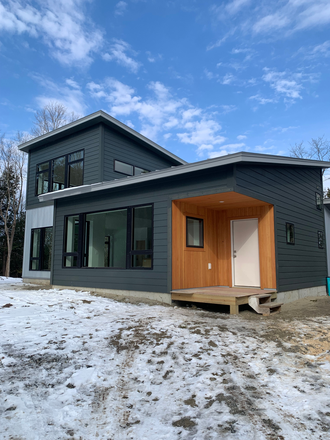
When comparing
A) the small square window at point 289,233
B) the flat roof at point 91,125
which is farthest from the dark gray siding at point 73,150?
the small square window at point 289,233

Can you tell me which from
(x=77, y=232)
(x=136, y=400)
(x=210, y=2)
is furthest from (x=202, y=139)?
(x=136, y=400)

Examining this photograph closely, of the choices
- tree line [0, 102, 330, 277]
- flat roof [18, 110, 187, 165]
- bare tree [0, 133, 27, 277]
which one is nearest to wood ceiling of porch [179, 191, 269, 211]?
flat roof [18, 110, 187, 165]

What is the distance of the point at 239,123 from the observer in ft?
73.9

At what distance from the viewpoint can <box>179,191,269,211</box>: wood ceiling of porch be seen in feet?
22.9

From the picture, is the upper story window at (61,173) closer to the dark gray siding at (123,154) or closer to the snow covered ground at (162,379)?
the dark gray siding at (123,154)

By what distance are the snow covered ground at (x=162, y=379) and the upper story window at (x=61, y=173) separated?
250 inches

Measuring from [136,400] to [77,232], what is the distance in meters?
7.55

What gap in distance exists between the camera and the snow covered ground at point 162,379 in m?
2.16

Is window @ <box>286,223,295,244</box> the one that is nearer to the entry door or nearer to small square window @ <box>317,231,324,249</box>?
the entry door

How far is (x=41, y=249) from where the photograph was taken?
11.2 metres

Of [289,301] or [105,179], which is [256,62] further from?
[289,301]

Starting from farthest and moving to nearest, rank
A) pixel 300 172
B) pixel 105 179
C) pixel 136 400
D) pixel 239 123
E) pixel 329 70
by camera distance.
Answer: pixel 239 123 → pixel 329 70 → pixel 105 179 → pixel 300 172 → pixel 136 400

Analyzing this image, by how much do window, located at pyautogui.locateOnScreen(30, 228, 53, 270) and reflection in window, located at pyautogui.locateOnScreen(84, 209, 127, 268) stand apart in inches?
76.4

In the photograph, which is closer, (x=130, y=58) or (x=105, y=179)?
(x=105, y=179)
